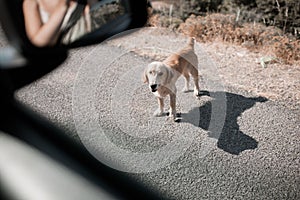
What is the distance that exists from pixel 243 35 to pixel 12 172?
3.26 m

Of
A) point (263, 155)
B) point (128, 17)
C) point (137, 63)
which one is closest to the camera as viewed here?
point (128, 17)

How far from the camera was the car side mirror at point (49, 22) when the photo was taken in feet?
3.23

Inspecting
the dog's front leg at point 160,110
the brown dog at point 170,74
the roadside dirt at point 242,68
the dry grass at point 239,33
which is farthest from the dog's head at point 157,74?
the dry grass at point 239,33

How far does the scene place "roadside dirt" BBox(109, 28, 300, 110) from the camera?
2.68 metres

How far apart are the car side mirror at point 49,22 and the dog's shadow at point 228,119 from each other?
1.14 metres

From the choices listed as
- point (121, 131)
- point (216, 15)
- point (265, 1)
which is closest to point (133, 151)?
point (121, 131)

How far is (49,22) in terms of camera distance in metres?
1.05

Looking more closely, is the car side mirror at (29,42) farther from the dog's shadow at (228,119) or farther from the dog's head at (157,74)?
the dog's shadow at (228,119)

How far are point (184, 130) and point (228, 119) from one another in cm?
36

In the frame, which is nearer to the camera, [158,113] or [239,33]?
[158,113]

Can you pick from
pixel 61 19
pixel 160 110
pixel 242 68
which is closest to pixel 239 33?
pixel 242 68

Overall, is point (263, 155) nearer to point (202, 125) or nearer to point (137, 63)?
point (202, 125)

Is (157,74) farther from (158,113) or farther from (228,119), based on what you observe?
(228,119)

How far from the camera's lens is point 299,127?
223 centimetres
